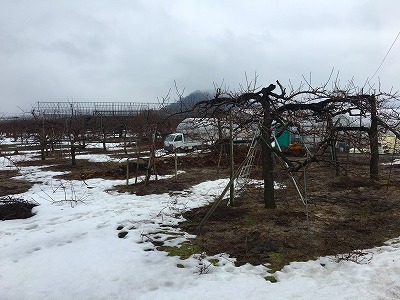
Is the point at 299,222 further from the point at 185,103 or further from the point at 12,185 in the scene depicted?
the point at 12,185

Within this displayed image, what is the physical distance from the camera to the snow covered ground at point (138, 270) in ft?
12.2

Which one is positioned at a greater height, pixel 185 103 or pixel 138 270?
pixel 185 103

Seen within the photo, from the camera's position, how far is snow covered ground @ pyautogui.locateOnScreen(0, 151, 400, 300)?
12.2 ft

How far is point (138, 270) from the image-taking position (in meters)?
4.32

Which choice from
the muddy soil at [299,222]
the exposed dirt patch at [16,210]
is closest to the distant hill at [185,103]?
the muddy soil at [299,222]

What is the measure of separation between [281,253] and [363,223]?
235cm

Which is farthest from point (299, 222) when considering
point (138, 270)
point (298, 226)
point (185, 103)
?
point (185, 103)

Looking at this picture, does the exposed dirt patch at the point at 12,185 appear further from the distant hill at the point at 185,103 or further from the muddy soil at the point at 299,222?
the distant hill at the point at 185,103

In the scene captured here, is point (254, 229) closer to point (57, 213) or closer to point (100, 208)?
point (100, 208)

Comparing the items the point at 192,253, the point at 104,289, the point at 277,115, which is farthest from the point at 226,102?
the point at 104,289

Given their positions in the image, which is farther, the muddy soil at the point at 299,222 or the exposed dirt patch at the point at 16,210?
the exposed dirt patch at the point at 16,210

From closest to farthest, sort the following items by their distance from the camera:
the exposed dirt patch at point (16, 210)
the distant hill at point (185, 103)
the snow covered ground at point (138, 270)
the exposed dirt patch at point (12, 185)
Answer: the snow covered ground at point (138, 270), the exposed dirt patch at point (16, 210), the distant hill at point (185, 103), the exposed dirt patch at point (12, 185)

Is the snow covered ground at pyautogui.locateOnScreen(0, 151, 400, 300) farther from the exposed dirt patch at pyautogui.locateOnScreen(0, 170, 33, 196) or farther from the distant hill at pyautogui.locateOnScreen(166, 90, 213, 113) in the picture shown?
the exposed dirt patch at pyautogui.locateOnScreen(0, 170, 33, 196)

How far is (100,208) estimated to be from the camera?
741 centimetres
